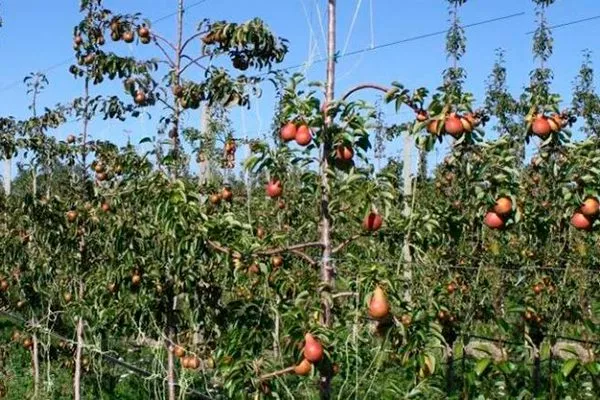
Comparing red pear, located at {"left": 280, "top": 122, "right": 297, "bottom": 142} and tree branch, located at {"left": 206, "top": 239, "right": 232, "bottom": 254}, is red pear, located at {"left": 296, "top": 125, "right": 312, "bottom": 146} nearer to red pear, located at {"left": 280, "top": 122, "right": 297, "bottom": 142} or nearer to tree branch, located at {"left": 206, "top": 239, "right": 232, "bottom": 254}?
red pear, located at {"left": 280, "top": 122, "right": 297, "bottom": 142}

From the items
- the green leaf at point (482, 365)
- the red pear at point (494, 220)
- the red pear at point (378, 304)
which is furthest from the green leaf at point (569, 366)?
the red pear at point (378, 304)

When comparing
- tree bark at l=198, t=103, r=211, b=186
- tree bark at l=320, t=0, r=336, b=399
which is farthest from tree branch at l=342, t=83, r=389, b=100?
tree bark at l=198, t=103, r=211, b=186

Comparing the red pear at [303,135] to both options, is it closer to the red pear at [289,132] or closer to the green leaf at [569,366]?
the red pear at [289,132]

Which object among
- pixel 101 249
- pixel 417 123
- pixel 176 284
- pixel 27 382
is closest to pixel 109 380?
pixel 27 382

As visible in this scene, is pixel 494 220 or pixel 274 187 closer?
pixel 494 220

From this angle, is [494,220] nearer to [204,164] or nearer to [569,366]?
[569,366]

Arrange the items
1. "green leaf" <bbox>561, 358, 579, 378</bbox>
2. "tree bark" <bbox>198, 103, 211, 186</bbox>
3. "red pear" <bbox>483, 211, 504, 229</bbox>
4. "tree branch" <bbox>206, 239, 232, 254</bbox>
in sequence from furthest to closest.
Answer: "tree bark" <bbox>198, 103, 211, 186</bbox> < "green leaf" <bbox>561, 358, 579, 378</bbox> < "tree branch" <bbox>206, 239, 232, 254</bbox> < "red pear" <bbox>483, 211, 504, 229</bbox>

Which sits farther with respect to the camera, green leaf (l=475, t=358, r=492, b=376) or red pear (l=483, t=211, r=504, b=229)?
green leaf (l=475, t=358, r=492, b=376)

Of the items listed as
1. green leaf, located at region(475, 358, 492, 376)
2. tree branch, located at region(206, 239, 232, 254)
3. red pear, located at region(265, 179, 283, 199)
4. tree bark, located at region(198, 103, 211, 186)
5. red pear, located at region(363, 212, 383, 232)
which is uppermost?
tree bark, located at region(198, 103, 211, 186)

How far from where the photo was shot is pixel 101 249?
5.30m

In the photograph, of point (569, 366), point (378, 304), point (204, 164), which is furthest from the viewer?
point (204, 164)

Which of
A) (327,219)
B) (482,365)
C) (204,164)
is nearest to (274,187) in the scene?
(327,219)

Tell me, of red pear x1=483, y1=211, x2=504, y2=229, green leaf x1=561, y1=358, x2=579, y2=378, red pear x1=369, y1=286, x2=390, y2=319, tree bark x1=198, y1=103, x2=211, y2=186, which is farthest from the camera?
tree bark x1=198, y1=103, x2=211, y2=186

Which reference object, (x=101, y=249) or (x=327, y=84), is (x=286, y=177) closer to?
(x=327, y=84)
